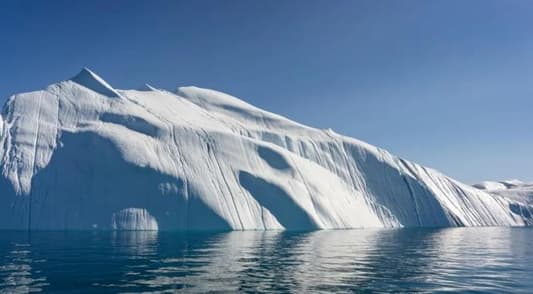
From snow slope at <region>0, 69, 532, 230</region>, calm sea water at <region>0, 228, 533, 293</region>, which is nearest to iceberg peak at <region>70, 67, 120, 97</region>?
snow slope at <region>0, 69, 532, 230</region>

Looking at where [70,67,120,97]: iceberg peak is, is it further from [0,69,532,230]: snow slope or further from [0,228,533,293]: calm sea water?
[0,228,533,293]: calm sea water

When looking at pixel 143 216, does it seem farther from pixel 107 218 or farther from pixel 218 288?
pixel 218 288

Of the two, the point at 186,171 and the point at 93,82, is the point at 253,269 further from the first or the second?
the point at 93,82

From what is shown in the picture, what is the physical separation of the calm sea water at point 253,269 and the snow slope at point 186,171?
23.7m

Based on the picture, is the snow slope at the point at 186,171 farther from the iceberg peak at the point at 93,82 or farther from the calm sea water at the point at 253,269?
the calm sea water at the point at 253,269

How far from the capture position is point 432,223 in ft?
265

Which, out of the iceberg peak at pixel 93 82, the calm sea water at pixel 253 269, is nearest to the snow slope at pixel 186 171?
the iceberg peak at pixel 93 82

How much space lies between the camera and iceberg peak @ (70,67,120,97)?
7444 centimetres

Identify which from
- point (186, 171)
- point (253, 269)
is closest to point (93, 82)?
point (186, 171)

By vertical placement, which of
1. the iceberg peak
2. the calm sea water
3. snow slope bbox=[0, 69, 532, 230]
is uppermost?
the iceberg peak

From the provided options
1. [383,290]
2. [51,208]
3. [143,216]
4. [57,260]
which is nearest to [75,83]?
[51,208]

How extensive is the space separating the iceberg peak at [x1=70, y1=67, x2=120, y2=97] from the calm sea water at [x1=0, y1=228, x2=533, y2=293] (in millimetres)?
45013

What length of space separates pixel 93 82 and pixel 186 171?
2745 centimetres

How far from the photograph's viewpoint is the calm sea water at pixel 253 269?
17.8m
